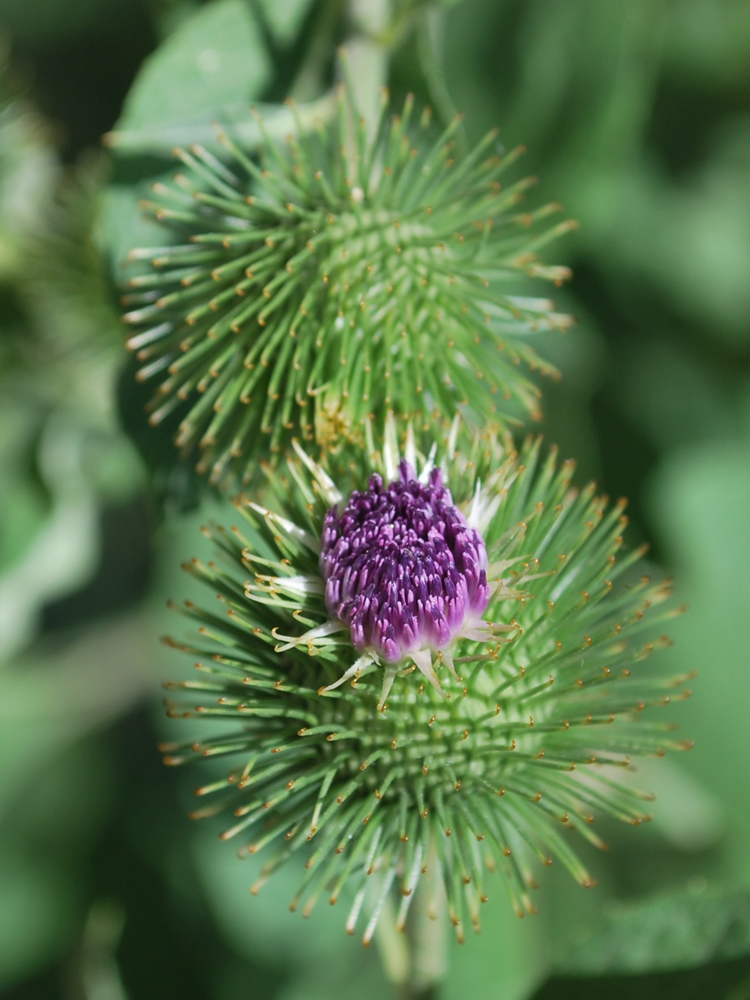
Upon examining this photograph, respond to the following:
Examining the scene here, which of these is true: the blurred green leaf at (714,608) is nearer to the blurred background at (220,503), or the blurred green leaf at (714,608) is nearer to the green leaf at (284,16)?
the blurred background at (220,503)

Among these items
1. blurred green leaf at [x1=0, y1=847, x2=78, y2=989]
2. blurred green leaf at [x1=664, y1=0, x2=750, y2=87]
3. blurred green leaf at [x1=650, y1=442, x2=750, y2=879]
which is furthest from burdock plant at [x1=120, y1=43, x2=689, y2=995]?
blurred green leaf at [x1=664, y1=0, x2=750, y2=87]

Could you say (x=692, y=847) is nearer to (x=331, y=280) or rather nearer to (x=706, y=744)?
(x=706, y=744)

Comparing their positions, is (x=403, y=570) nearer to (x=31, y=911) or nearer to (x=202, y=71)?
(x=202, y=71)

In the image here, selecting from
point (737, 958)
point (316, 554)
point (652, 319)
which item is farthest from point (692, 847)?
point (316, 554)

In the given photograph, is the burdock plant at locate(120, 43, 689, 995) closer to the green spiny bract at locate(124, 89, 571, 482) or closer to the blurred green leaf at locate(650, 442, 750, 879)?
the green spiny bract at locate(124, 89, 571, 482)

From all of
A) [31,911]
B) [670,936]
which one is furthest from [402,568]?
[31,911]

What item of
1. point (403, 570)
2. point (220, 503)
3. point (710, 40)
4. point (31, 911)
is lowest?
point (31, 911)

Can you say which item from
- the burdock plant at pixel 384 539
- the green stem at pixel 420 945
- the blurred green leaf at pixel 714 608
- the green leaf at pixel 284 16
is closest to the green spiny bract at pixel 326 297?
the burdock plant at pixel 384 539
